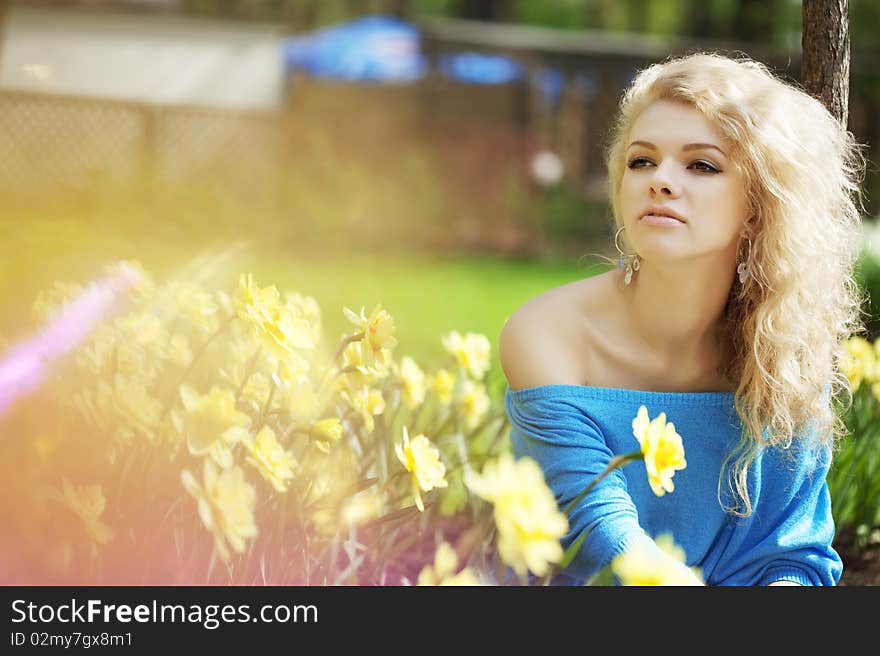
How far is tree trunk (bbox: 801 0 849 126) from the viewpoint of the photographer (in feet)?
5.60

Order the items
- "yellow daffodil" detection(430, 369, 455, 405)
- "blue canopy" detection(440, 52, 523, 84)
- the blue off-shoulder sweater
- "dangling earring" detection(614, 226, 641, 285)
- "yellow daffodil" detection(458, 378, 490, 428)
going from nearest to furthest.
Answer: the blue off-shoulder sweater → "dangling earring" detection(614, 226, 641, 285) → "yellow daffodil" detection(430, 369, 455, 405) → "yellow daffodil" detection(458, 378, 490, 428) → "blue canopy" detection(440, 52, 523, 84)

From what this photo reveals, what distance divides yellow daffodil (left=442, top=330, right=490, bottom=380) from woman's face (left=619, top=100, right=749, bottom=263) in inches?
19.0

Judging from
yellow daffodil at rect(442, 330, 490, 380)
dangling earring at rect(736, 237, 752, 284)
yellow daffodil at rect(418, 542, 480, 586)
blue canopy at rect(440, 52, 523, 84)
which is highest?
blue canopy at rect(440, 52, 523, 84)

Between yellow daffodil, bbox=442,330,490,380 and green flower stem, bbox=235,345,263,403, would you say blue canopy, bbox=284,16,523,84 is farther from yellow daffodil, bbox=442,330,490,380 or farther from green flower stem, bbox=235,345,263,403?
green flower stem, bbox=235,345,263,403

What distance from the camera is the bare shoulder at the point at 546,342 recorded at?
148 centimetres

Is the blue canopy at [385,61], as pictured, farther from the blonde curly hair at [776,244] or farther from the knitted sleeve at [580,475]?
the knitted sleeve at [580,475]

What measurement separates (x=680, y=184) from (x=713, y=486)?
0.46 meters

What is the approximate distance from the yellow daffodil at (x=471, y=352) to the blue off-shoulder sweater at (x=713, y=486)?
0.27 meters

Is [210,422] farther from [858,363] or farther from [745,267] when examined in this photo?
[858,363]

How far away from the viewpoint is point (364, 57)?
10828mm

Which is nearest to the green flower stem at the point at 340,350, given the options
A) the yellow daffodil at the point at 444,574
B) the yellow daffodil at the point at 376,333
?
the yellow daffodil at the point at 376,333

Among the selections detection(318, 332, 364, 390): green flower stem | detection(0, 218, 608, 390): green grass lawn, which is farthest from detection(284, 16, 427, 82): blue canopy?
detection(318, 332, 364, 390): green flower stem

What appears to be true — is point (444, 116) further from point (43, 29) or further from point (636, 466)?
point (636, 466)

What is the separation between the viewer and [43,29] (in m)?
7.46
